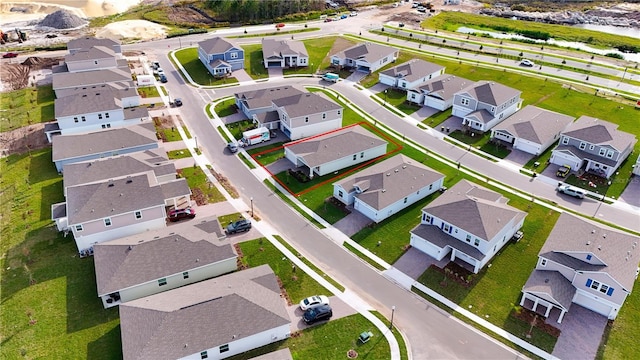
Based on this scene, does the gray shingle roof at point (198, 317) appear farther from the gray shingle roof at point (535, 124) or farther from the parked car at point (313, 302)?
the gray shingle roof at point (535, 124)

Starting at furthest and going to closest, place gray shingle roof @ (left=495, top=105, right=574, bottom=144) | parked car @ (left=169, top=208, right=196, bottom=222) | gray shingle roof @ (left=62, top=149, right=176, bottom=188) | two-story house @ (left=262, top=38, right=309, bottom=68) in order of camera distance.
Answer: two-story house @ (left=262, top=38, right=309, bottom=68)
gray shingle roof @ (left=495, top=105, right=574, bottom=144)
gray shingle roof @ (left=62, top=149, right=176, bottom=188)
parked car @ (left=169, top=208, right=196, bottom=222)

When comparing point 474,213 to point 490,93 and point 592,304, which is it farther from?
point 490,93

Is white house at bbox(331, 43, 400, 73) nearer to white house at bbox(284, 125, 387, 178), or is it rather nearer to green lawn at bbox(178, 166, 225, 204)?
white house at bbox(284, 125, 387, 178)

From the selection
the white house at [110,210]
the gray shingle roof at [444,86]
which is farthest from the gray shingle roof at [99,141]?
the gray shingle roof at [444,86]

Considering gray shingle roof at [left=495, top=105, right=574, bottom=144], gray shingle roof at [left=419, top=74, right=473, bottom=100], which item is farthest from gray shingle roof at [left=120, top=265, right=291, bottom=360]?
gray shingle roof at [left=419, top=74, right=473, bottom=100]

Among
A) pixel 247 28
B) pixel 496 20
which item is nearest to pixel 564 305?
pixel 247 28
